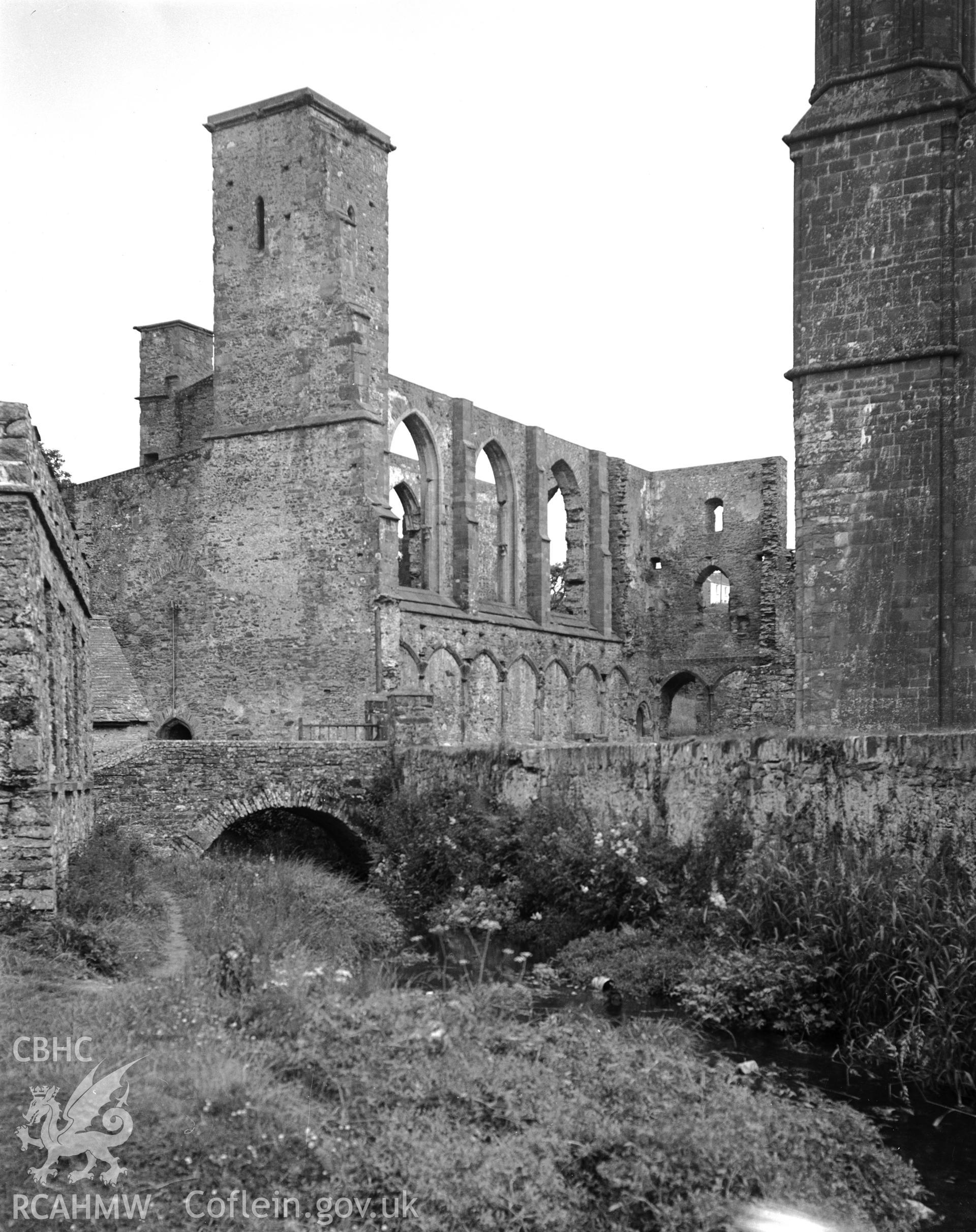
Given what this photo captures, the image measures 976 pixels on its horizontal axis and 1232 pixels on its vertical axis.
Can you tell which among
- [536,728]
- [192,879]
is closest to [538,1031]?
[192,879]

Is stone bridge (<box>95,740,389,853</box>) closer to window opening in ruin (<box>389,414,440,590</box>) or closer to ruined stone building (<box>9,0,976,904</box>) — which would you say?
ruined stone building (<box>9,0,976,904</box>)

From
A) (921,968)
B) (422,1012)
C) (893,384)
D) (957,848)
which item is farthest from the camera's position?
(893,384)

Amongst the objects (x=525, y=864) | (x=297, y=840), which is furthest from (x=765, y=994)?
(x=297, y=840)

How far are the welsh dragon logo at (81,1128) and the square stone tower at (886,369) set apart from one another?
1198 centimetres

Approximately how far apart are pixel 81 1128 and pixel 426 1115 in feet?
5.78

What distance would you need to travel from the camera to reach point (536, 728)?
3394 centimetres

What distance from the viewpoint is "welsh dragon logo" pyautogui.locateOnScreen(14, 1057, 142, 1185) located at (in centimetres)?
656

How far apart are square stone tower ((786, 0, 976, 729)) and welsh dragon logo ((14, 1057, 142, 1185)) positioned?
39.3ft

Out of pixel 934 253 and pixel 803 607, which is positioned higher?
pixel 934 253

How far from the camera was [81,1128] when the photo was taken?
22.4 feet

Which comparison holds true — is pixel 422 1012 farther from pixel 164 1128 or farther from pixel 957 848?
pixel 957 848

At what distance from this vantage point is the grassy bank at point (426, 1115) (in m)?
6.86

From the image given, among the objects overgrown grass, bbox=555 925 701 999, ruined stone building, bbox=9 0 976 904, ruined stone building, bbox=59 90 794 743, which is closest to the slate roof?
ruined stone building, bbox=9 0 976 904

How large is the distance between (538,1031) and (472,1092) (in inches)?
57.0
